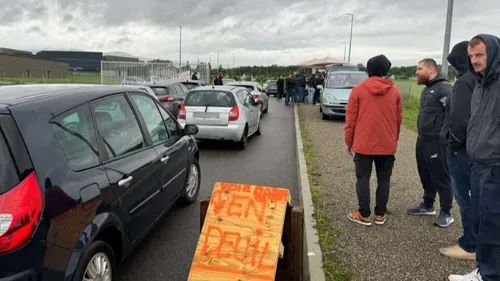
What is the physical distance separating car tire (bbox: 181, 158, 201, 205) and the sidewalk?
178cm

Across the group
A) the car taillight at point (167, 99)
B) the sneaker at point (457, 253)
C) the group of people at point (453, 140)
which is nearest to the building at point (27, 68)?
the car taillight at point (167, 99)

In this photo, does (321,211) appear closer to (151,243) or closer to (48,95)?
(151,243)

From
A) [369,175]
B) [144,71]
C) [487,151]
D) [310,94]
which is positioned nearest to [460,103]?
[487,151]

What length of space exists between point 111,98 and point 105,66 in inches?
896

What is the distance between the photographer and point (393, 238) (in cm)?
420

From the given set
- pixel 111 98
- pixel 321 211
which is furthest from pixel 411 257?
pixel 111 98

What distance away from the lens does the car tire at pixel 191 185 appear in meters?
5.22

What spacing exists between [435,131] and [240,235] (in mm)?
2610

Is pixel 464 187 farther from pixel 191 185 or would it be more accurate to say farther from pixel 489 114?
pixel 191 185

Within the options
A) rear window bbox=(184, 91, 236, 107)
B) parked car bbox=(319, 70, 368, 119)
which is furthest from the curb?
parked car bbox=(319, 70, 368, 119)

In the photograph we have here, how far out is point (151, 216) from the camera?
377 centimetres

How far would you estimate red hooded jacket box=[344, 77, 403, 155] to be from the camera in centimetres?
427

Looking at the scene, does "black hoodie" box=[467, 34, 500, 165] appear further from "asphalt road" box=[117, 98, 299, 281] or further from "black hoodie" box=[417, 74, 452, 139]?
"asphalt road" box=[117, 98, 299, 281]

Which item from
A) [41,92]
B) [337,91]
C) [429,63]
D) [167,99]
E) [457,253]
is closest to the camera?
[41,92]
